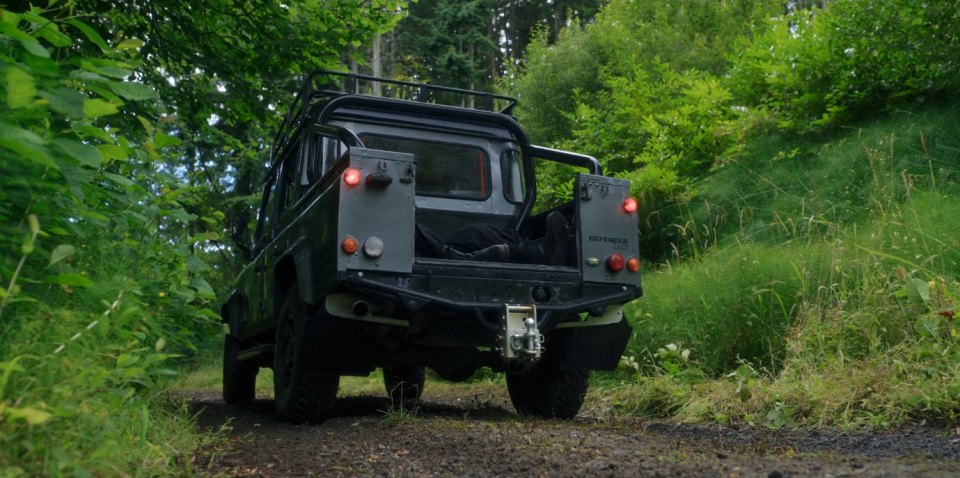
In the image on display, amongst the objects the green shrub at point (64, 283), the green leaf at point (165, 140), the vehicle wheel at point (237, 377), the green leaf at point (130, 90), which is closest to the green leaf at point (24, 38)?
the green shrub at point (64, 283)

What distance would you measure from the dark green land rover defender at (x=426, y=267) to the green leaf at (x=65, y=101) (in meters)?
1.91

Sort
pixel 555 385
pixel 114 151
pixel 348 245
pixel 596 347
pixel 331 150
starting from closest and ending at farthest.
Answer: pixel 114 151
pixel 348 245
pixel 596 347
pixel 555 385
pixel 331 150

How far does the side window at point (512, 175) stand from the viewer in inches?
271

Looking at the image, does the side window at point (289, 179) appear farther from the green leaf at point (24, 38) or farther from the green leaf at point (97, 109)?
the green leaf at point (24, 38)

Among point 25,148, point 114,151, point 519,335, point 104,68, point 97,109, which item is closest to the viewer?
point 25,148

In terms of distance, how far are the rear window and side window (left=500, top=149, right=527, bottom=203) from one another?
6.3 inches

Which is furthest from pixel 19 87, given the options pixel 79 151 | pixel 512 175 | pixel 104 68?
pixel 512 175

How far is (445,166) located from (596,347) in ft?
5.90

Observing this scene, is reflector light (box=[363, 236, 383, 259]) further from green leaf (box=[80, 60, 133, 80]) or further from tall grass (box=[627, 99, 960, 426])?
tall grass (box=[627, 99, 960, 426])

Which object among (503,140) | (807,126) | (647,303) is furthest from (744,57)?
(503,140)

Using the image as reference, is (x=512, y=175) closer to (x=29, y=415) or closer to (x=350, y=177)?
(x=350, y=177)

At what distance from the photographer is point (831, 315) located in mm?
6523

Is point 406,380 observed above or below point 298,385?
below

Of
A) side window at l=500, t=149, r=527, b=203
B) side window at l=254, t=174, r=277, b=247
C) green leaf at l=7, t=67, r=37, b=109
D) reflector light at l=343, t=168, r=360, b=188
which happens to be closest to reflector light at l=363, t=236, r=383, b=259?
reflector light at l=343, t=168, r=360, b=188
